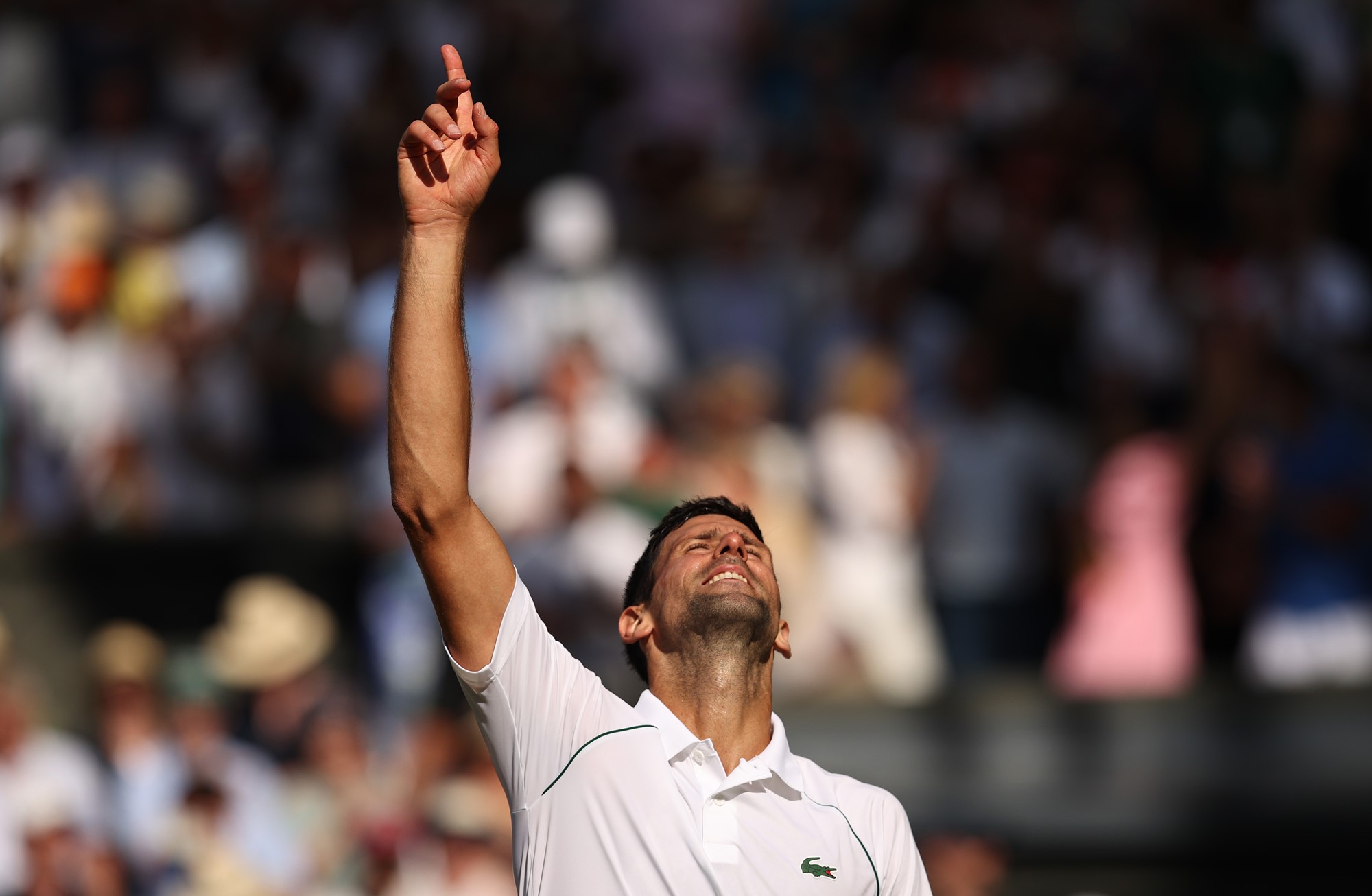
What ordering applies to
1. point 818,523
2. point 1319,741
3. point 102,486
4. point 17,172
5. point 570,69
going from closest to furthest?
point 1319,741, point 818,523, point 102,486, point 17,172, point 570,69

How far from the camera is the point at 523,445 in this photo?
27.8ft

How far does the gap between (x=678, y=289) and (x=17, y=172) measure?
3317 millimetres

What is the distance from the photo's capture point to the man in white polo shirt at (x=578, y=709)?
352cm

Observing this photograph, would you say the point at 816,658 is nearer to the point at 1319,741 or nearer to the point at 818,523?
the point at 818,523

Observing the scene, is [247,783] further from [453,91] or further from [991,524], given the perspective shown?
[453,91]

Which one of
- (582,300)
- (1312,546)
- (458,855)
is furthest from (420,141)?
(582,300)

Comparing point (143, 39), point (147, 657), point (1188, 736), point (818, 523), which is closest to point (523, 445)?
point (818, 523)

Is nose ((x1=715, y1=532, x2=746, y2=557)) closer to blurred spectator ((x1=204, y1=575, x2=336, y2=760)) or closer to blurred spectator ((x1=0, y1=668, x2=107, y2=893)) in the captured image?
blurred spectator ((x1=204, y1=575, x2=336, y2=760))

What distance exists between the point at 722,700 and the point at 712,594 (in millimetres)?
196

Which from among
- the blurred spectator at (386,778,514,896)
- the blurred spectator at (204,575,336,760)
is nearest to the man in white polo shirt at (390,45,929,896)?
the blurred spectator at (386,778,514,896)

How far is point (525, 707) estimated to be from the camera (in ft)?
11.9

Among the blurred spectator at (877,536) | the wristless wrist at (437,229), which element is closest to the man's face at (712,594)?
the wristless wrist at (437,229)

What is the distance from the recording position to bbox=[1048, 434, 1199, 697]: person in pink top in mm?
8266

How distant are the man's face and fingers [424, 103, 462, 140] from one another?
91cm
